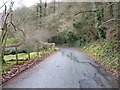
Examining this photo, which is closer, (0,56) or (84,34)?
(0,56)

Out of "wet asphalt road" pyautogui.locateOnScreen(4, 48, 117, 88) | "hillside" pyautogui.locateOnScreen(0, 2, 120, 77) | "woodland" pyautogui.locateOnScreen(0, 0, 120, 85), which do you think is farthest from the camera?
"hillside" pyautogui.locateOnScreen(0, 2, 120, 77)

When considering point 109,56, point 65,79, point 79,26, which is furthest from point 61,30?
point 65,79

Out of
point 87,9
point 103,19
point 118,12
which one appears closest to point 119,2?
point 118,12

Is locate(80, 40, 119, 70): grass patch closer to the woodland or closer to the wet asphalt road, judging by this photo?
the woodland

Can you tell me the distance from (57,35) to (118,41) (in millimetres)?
32188

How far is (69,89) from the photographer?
6316 mm

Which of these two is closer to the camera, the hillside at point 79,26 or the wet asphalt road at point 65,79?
the wet asphalt road at point 65,79

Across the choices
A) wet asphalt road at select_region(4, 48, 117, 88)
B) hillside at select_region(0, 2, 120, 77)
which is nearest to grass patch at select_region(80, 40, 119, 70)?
hillside at select_region(0, 2, 120, 77)

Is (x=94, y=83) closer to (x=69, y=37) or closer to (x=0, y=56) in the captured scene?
(x=0, y=56)

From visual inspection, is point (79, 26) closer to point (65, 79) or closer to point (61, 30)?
point (61, 30)

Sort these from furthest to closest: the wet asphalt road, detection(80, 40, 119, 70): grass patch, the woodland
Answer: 1. the woodland
2. detection(80, 40, 119, 70): grass patch
3. the wet asphalt road

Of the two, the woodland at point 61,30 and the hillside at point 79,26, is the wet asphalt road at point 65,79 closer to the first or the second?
the woodland at point 61,30

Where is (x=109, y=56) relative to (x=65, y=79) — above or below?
above

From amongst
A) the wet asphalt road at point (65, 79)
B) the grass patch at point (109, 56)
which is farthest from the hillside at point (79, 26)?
the wet asphalt road at point (65, 79)
